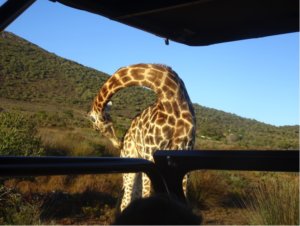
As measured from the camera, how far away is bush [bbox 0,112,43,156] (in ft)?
34.7

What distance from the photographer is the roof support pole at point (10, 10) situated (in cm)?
171

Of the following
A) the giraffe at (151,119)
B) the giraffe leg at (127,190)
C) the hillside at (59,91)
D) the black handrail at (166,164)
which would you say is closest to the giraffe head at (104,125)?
the giraffe at (151,119)

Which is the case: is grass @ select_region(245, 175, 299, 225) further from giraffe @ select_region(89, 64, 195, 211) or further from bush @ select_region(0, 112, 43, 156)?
bush @ select_region(0, 112, 43, 156)

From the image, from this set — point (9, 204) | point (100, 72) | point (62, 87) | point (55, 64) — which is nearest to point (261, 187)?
point (9, 204)

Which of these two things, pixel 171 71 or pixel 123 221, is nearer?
pixel 123 221

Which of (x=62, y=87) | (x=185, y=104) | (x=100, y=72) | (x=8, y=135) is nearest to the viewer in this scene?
(x=185, y=104)

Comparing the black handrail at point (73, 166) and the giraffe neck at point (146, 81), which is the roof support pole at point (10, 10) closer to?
the black handrail at point (73, 166)

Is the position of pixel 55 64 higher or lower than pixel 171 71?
higher

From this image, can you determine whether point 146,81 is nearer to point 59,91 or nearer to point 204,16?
point 204,16

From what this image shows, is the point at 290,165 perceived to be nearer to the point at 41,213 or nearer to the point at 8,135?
the point at 41,213

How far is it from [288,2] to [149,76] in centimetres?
496

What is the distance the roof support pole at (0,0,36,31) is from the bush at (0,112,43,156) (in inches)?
346

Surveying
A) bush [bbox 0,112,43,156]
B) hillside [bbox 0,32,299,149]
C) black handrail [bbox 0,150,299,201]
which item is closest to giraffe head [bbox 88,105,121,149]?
bush [bbox 0,112,43,156]

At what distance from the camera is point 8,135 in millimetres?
10680
